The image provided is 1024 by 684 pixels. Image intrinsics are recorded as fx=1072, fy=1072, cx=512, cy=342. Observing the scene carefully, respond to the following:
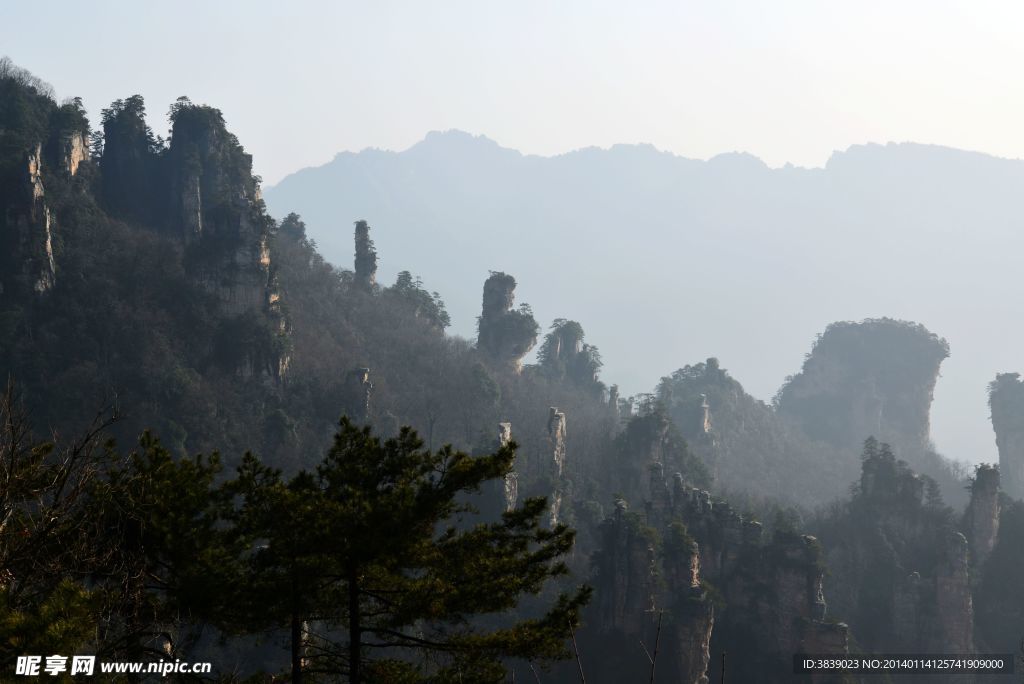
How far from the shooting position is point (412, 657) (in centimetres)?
4866

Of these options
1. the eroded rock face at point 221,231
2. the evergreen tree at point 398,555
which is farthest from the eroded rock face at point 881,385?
the evergreen tree at point 398,555

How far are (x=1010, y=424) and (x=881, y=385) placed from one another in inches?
561

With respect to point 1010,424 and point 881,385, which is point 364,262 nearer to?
point 881,385

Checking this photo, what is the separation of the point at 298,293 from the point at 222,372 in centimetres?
1811

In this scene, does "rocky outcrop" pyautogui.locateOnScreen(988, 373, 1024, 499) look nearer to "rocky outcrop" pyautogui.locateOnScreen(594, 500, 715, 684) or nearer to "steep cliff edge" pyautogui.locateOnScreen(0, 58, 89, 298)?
"rocky outcrop" pyautogui.locateOnScreen(594, 500, 715, 684)

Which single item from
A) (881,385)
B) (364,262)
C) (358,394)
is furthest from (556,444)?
(881,385)

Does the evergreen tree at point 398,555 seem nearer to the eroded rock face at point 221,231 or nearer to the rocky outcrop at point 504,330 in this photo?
the eroded rock face at point 221,231

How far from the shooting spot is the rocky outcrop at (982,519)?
61062 mm

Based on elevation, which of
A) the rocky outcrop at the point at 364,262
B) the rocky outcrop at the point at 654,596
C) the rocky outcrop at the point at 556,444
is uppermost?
the rocky outcrop at the point at 364,262

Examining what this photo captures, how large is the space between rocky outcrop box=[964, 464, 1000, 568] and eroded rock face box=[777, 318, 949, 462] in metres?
38.3

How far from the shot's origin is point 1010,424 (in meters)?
88.8

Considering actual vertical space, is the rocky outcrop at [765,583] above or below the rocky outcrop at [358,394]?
below

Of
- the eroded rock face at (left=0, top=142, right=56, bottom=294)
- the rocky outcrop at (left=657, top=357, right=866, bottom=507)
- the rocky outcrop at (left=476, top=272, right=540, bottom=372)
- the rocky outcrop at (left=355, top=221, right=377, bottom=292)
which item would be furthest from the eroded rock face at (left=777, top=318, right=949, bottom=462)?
the eroded rock face at (left=0, top=142, right=56, bottom=294)

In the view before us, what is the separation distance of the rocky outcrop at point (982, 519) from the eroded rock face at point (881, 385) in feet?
126
